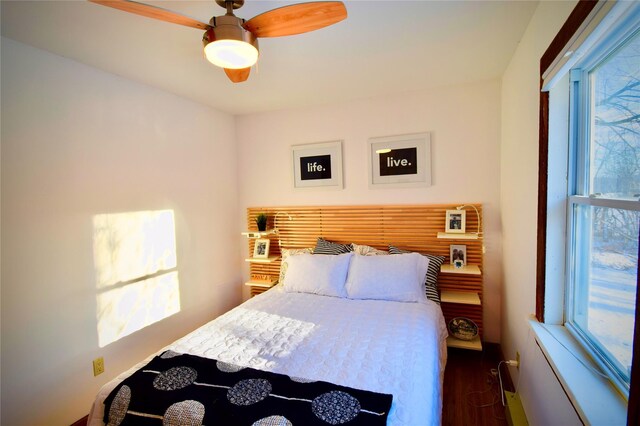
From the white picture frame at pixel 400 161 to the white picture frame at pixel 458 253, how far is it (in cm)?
64

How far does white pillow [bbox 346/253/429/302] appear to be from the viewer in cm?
239

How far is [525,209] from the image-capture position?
183 centimetres

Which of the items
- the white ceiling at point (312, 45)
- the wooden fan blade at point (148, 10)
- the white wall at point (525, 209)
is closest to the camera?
the wooden fan blade at point (148, 10)

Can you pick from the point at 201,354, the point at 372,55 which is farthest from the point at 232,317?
the point at 372,55

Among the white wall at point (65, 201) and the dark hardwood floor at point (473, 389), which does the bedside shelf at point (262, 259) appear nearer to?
the white wall at point (65, 201)

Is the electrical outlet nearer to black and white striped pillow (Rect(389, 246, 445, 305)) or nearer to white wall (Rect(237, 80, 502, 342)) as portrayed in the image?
white wall (Rect(237, 80, 502, 342))

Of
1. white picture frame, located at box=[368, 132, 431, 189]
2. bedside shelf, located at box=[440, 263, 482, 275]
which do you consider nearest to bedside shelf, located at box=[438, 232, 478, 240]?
bedside shelf, located at box=[440, 263, 482, 275]

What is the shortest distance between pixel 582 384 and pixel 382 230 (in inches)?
77.3

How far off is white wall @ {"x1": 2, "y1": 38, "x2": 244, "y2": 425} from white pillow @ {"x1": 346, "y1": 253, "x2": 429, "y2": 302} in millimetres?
1657

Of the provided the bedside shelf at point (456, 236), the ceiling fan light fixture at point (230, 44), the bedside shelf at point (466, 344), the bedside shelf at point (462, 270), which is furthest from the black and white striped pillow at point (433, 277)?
the ceiling fan light fixture at point (230, 44)

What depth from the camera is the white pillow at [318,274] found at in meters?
2.57

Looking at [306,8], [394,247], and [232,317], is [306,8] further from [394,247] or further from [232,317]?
[394,247]

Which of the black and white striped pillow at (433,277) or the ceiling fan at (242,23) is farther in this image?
the black and white striped pillow at (433,277)

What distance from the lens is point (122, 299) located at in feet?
7.43
